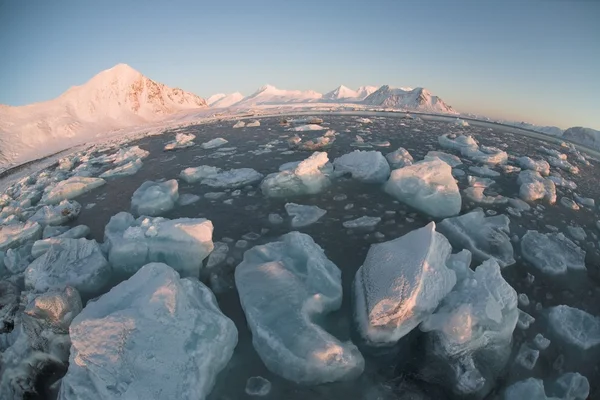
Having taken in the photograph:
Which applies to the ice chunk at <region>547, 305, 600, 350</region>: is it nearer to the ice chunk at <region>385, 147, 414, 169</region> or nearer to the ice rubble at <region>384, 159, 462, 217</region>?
the ice rubble at <region>384, 159, 462, 217</region>

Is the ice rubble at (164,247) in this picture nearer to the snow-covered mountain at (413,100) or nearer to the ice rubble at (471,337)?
the ice rubble at (471,337)

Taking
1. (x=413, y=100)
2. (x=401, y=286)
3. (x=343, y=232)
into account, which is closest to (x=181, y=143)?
(x=343, y=232)

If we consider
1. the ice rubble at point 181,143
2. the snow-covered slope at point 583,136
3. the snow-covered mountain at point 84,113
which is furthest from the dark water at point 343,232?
the snow-covered slope at point 583,136

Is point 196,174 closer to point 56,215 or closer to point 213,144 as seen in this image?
point 56,215

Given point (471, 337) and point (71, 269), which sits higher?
point (471, 337)

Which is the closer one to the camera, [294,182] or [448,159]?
[294,182]

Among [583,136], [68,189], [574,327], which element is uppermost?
[583,136]
